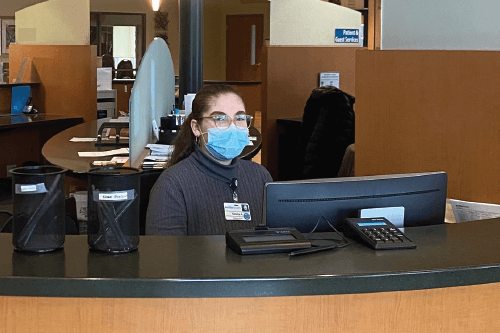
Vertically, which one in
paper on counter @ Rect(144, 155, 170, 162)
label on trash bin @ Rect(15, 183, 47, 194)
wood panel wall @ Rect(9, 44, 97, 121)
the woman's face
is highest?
wood panel wall @ Rect(9, 44, 97, 121)

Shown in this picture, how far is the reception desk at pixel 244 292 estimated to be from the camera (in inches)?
50.1

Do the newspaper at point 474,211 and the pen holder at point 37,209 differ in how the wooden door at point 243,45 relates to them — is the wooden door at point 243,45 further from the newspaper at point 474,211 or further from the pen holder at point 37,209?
the pen holder at point 37,209

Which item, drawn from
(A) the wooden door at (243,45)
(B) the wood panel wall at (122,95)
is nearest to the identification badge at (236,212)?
(B) the wood panel wall at (122,95)

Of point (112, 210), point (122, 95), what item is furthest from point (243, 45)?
point (112, 210)

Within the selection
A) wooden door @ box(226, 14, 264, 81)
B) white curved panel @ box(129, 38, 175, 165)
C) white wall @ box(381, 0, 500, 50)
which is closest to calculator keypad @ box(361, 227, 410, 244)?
white wall @ box(381, 0, 500, 50)

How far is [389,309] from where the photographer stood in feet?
4.53

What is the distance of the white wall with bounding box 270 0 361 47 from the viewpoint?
7.01 meters

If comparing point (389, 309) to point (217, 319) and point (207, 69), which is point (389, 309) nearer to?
point (217, 319)

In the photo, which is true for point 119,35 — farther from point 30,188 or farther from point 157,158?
point 30,188

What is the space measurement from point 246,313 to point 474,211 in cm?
103

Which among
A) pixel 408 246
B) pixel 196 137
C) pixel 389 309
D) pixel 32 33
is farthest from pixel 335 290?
pixel 32 33

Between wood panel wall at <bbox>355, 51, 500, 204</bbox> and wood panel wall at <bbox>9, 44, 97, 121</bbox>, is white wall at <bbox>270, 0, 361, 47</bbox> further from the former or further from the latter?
wood panel wall at <bbox>355, 51, 500, 204</bbox>

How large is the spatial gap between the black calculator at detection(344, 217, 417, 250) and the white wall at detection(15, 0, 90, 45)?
690cm

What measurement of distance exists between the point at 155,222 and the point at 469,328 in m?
1.16
